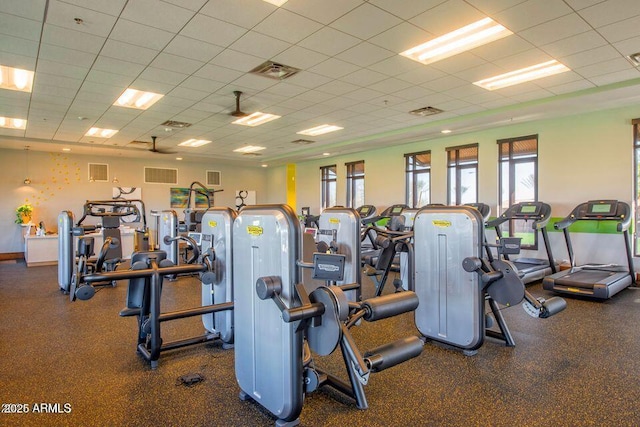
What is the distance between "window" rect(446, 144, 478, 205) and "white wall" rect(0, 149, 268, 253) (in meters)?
8.48

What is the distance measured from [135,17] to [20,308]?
4.02m

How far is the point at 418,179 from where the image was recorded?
390 inches

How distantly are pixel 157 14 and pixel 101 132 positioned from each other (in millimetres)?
6206

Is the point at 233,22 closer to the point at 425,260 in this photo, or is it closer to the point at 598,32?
the point at 425,260

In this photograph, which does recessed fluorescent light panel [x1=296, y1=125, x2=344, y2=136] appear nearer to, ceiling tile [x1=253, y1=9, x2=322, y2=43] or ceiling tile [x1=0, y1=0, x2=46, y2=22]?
ceiling tile [x1=253, y1=9, x2=322, y2=43]

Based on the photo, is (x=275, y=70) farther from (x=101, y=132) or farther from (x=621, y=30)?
(x=101, y=132)

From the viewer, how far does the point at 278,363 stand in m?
2.17

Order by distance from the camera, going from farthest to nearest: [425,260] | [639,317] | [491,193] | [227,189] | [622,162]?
1. [227,189]
2. [491,193]
3. [622,162]
4. [639,317]
5. [425,260]

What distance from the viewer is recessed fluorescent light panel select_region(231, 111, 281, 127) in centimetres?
740

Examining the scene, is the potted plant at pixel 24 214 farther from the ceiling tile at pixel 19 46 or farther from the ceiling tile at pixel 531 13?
the ceiling tile at pixel 531 13

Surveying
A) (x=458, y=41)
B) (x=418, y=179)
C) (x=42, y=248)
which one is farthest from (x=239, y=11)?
(x=42, y=248)

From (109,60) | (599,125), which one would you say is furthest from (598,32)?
(109,60)

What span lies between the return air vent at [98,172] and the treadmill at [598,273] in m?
12.1

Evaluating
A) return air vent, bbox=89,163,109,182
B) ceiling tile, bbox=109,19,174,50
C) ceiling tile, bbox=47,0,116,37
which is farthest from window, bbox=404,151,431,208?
return air vent, bbox=89,163,109,182
